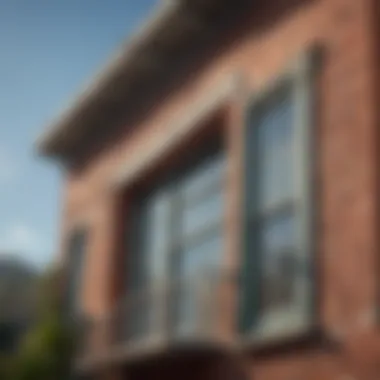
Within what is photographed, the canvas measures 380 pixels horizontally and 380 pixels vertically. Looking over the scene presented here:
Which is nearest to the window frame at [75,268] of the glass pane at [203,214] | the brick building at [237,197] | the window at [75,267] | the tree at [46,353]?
the window at [75,267]

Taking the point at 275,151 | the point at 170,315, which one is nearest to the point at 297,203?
the point at 275,151

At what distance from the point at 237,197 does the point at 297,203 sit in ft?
4.31

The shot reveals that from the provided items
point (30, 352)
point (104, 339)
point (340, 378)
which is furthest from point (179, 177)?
point (340, 378)

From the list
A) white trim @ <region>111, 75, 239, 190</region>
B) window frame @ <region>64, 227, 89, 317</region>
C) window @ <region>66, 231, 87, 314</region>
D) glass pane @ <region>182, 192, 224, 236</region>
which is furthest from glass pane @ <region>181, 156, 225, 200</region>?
window @ <region>66, 231, 87, 314</region>

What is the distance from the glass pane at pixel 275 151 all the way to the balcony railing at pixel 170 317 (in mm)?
1070

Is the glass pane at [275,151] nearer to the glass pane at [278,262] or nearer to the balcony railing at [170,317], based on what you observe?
the glass pane at [278,262]

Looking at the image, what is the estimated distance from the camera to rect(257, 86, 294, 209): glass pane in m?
11.4

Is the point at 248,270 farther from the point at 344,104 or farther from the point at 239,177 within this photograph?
the point at 344,104

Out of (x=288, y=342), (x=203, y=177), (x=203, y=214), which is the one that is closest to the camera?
(x=288, y=342)

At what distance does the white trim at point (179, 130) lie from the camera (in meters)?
12.9

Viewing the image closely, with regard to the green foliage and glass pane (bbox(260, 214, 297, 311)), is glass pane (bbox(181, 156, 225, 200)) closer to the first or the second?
glass pane (bbox(260, 214, 297, 311))

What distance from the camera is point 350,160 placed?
10344 millimetres

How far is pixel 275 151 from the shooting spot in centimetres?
1168

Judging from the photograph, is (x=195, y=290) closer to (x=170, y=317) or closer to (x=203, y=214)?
(x=170, y=317)
